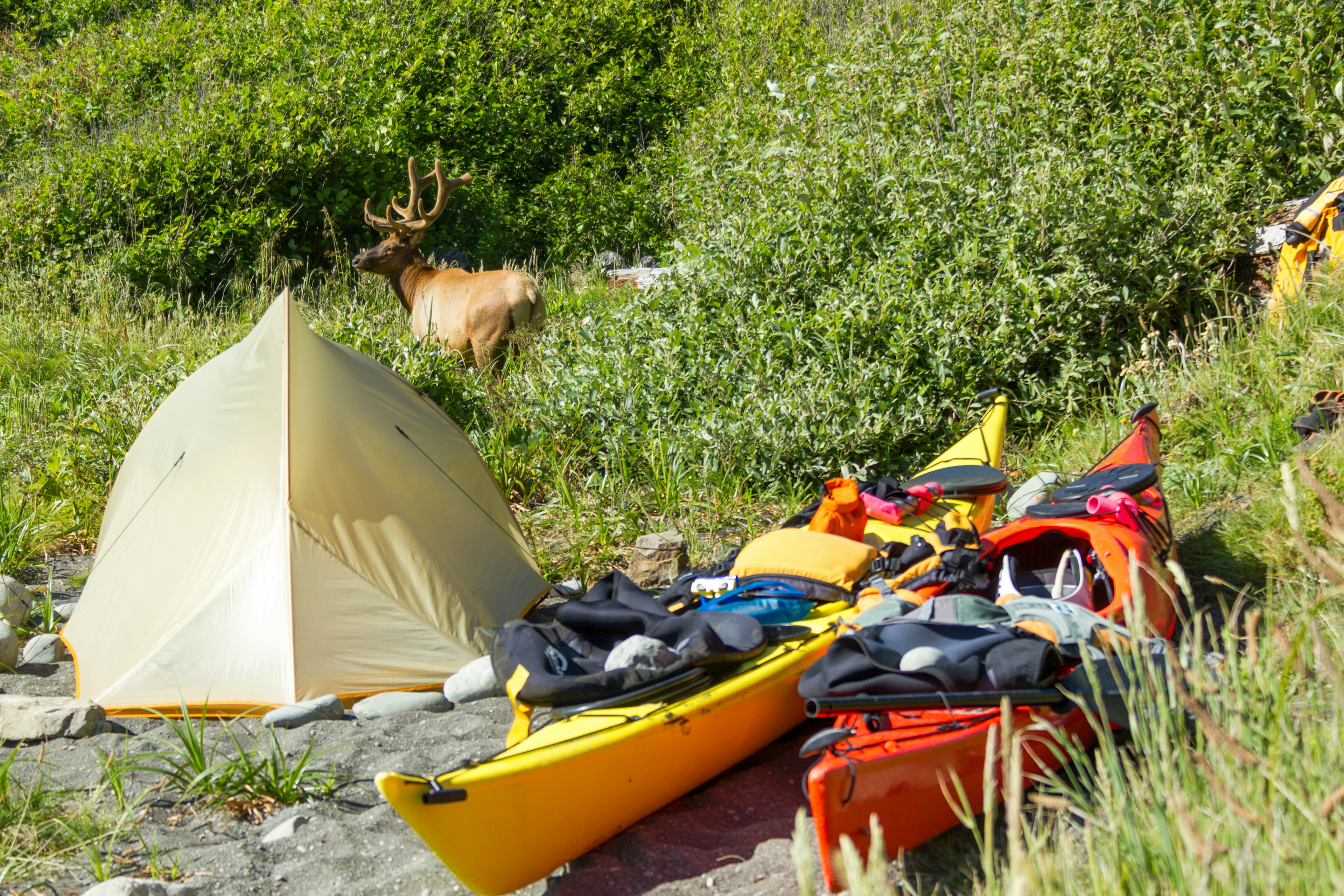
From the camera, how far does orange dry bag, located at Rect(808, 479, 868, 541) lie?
4.30 meters

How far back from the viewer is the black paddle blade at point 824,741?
2.76 metres

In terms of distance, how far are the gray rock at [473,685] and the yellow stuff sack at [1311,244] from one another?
5.26m

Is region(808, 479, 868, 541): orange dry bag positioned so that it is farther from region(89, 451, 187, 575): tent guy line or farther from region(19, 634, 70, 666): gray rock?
region(19, 634, 70, 666): gray rock

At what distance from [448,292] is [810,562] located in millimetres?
5442

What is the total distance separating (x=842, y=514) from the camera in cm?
432

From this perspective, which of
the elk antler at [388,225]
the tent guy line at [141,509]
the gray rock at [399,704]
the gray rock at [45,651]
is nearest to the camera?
the gray rock at [399,704]

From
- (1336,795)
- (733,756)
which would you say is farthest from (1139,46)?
(1336,795)

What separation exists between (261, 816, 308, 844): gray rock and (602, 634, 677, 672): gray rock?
1.10 metres

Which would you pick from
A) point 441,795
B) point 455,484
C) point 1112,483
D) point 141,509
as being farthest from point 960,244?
point 441,795

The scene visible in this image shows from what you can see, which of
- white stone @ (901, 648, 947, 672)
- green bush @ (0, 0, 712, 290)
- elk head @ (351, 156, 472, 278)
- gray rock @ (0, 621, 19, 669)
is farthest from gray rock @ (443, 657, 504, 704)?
green bush @ (0, 0, 712, 290)

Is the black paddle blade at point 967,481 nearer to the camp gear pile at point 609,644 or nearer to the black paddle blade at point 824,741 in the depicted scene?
the camp gear pile at point 609,644

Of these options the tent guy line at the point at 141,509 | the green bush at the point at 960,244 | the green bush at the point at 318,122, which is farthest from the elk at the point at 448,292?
the tent guy line at the point at 141,509

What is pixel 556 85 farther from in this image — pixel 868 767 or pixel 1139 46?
pixel 868 767

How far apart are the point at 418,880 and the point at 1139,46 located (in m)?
7.65
